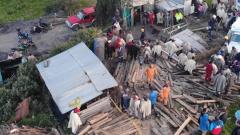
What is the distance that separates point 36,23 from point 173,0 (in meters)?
13.5

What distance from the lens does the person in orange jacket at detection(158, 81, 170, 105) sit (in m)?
25.0

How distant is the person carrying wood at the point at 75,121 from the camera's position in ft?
76.1

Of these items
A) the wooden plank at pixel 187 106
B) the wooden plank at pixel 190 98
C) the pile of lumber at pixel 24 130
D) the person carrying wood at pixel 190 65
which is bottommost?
the pile of lumber at pixel 24 130

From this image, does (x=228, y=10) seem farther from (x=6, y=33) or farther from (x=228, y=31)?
(x=6, y=33)

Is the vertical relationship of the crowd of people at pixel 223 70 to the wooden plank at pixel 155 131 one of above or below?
above

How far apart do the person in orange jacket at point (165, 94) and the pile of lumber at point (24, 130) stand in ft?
19.3

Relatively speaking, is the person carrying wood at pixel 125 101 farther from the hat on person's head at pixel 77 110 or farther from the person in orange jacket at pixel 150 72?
the hat on person's head at pixel 77 110

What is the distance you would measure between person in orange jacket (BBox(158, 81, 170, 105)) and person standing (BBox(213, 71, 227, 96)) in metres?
2.68

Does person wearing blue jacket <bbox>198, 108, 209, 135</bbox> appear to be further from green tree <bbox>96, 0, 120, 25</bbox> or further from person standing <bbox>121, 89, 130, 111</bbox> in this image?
green tree <bbox>96, 0, 120, 25</bbox>

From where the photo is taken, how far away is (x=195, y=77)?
27875 millimetres

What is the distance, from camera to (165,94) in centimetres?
2514

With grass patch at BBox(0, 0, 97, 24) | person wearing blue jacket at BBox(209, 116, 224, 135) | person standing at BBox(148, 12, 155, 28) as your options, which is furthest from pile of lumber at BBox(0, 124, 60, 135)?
grass patch at BBox(0, 0, 97, 24)

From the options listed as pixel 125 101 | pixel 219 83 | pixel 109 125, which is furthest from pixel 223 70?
pixel 109 125

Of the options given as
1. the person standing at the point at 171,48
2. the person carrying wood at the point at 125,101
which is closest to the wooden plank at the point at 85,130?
the person carrying wood at the point at 125,101
